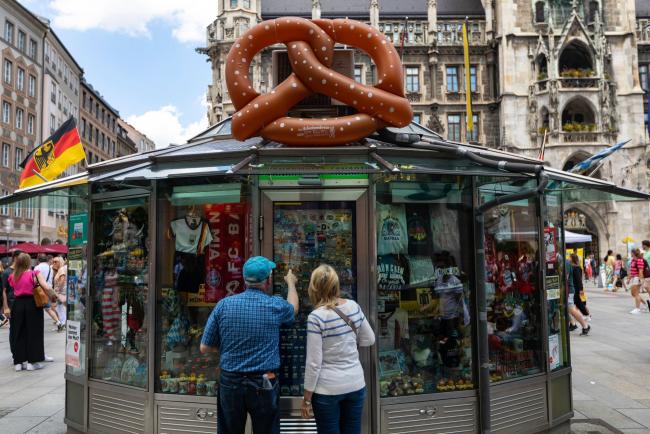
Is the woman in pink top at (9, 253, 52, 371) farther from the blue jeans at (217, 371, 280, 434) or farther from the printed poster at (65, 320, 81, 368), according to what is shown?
the blue jeans at (217, 371, 280, 434)

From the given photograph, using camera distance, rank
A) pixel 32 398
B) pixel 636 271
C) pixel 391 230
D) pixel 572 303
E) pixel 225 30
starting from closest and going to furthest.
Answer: pixel 391 230 → pixel 32 398 → pixel 572 303 → pixel 636 271 → pixel 225 30

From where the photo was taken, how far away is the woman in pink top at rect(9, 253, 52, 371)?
28.9 ft

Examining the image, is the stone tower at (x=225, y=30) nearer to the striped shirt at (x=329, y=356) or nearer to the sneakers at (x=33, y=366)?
the sneakers at (x=33, y=366)

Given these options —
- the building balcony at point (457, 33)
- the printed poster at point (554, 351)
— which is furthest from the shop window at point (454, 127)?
the printed poster at point (554, 351)

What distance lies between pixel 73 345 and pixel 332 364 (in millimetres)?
3377

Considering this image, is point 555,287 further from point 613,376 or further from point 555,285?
point 613,376

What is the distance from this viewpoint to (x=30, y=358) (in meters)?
8.95

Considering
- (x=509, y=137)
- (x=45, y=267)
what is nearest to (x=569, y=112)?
(x=509, y=137)

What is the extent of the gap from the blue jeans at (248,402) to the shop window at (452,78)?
4064 cm

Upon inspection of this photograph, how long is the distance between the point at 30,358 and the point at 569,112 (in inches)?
1540

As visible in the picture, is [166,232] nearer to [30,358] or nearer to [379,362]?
[379,362]

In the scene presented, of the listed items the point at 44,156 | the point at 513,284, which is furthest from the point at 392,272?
the point at 44,156

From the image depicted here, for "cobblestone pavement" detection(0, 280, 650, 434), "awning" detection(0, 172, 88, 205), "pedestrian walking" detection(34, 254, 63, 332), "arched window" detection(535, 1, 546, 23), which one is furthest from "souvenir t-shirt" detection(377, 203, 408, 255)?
"arched window" detection(535, 1, 546, 23)

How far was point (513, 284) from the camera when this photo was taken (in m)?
5.77
